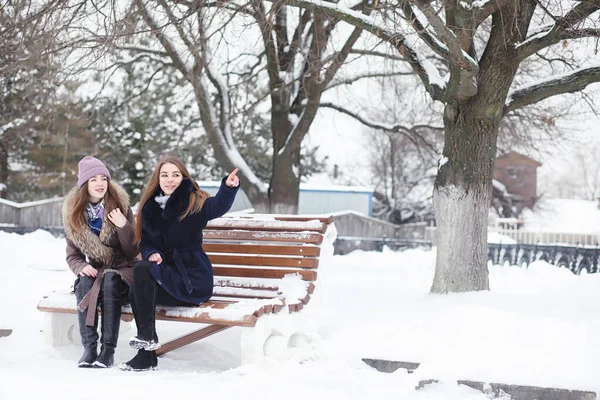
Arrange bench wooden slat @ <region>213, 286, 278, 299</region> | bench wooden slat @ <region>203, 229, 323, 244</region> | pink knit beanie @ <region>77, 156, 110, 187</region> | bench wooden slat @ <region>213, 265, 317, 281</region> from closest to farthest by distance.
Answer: pink knit beanie @ <region>77, 156, 110, 187</region>
bench wooden slat @ <region>213, 286, 278, 299</region>
bench wooden slat @ <region>213, 265, 317, 281</region>
bench wooden slat @ <region>203, 229, 323, 244</region>

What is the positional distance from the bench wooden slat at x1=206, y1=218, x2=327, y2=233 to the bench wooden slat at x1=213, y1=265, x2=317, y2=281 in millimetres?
394

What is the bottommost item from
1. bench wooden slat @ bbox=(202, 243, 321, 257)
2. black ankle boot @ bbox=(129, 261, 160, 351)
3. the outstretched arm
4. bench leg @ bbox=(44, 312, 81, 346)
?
bench leg @ bbox=(44, 312, 81, 346)

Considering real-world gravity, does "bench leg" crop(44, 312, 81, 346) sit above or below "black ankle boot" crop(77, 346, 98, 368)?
above

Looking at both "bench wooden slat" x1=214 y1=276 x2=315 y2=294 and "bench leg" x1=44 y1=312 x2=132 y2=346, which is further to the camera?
"bench wooden slat" x1=214 y1=276 x2=315 y2=294

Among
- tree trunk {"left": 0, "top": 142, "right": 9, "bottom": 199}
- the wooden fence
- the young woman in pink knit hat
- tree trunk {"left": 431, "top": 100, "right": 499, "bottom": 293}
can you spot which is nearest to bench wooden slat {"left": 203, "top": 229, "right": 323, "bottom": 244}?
the young woman in pink knit hat

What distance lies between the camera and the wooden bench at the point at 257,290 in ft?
17.2

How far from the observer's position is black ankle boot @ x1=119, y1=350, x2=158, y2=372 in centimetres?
517

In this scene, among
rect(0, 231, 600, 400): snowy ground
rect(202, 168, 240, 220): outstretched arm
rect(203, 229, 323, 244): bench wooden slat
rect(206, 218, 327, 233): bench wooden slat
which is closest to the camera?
rect(0, 231, 600, 400): snowy ground

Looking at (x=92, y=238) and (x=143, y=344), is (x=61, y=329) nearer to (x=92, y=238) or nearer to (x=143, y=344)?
(x=92, y=238)

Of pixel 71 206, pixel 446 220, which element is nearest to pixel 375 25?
pixel 446 220

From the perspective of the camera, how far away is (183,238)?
562 centimetres

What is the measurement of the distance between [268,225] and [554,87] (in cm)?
418

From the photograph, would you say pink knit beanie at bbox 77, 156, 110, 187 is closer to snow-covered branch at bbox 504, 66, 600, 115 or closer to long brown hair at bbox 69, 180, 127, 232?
long brown hair at bbox 69, 180, 127, 232

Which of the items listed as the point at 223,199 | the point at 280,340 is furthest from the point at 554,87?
the point at 280,340
